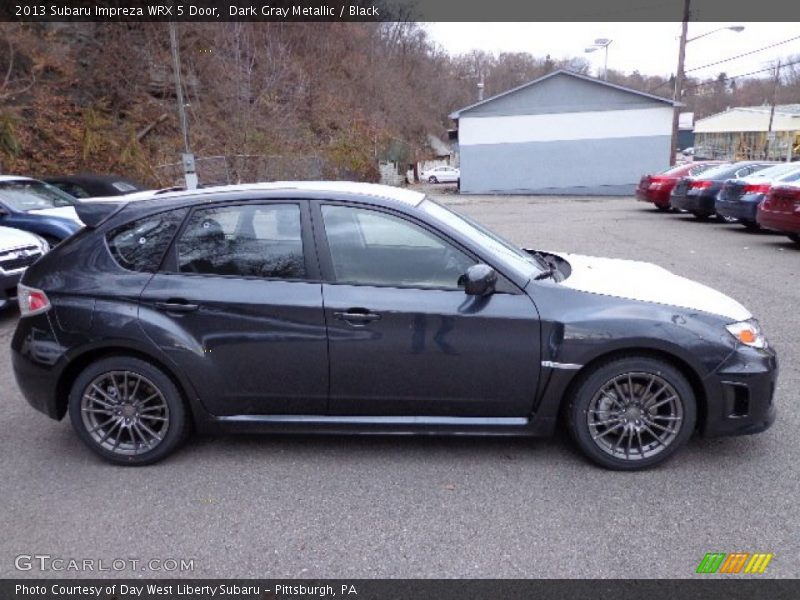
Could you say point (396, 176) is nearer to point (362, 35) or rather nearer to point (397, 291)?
point (362, 35)

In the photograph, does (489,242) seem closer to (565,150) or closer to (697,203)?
(697,203)

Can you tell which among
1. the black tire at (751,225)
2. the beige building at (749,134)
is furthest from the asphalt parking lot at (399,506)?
the beige building at (749,134)

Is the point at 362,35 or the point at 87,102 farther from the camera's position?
the point at 362,35

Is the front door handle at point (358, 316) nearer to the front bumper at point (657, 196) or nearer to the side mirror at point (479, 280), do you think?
the side mirror at point (479, 280)

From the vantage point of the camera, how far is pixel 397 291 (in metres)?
3.45

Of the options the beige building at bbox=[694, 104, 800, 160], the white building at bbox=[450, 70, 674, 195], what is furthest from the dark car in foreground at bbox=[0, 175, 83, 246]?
the beige building at bbox=[694, 104, 800, 160]

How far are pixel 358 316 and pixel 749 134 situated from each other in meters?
66.3

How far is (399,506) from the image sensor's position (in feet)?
10.5

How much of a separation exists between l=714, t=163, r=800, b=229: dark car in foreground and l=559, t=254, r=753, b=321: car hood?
10.1 m

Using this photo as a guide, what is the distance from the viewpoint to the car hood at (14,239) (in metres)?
6.98

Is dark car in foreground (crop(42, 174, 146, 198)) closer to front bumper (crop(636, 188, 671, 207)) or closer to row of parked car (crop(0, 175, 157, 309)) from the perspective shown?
row of parked car (crop(0, 175, 157, 309))

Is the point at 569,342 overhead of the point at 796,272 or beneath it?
overhead

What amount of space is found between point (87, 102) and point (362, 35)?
27.4 meters
